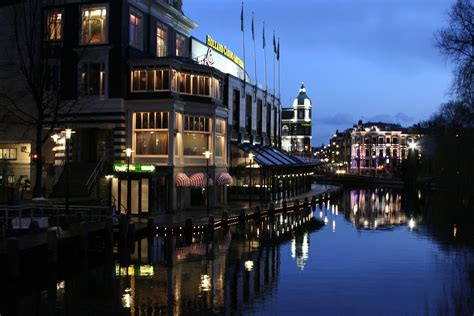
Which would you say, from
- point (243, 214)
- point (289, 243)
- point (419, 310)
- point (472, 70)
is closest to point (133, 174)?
point (243, 214)

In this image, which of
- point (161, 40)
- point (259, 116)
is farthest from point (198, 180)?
point (259, 116)

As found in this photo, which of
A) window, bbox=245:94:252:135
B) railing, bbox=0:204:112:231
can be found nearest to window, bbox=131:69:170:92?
railing, bbox=0:204:112:231

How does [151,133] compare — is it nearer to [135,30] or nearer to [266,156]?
[135,30]

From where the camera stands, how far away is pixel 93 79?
55000mm

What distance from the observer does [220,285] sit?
28844 mm

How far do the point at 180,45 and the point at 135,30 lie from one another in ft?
33.1

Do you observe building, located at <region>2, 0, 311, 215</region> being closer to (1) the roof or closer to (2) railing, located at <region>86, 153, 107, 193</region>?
(2) railing, located at <region>86, 153, 107, 193</region>

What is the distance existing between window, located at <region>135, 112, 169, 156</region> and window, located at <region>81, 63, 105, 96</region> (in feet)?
14.3

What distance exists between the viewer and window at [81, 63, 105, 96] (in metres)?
54.8

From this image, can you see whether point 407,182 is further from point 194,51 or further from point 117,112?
point 117,112

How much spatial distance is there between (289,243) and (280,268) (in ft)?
34.7

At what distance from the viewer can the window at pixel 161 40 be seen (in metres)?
60.6

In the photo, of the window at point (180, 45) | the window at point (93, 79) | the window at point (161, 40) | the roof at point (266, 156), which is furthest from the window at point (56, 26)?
the roof at point (266, 156)

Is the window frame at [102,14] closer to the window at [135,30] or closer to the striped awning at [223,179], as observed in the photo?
the window at [135,30]
